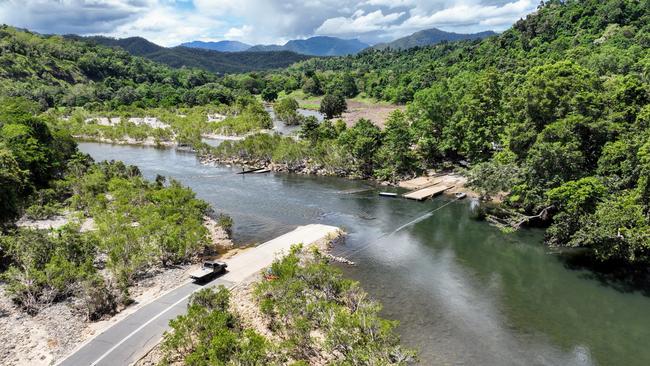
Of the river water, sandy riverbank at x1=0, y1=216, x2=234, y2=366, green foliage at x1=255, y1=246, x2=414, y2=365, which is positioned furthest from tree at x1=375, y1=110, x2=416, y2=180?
sandy riverbank at x1=0, y1=216, x2=234, y2=366

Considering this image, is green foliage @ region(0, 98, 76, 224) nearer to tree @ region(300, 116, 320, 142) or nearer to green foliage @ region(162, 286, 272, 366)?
green foliage @ region(162, 286, 272, 366)

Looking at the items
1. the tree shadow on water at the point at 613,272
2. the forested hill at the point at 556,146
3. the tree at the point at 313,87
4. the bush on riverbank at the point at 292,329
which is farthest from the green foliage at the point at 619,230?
the tree at the point at 313,87

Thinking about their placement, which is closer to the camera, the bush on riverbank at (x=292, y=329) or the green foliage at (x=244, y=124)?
the bush on riverbank at (x=292, y=329)

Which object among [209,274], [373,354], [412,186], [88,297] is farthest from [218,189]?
[373,354]

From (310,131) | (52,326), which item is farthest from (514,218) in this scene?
(310,131)

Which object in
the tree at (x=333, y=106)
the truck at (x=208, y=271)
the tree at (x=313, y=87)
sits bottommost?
the truck at (x=208, y=271)

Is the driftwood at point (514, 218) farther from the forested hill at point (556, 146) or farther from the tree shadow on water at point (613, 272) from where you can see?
the tree shadow on water at point (613, 272)
